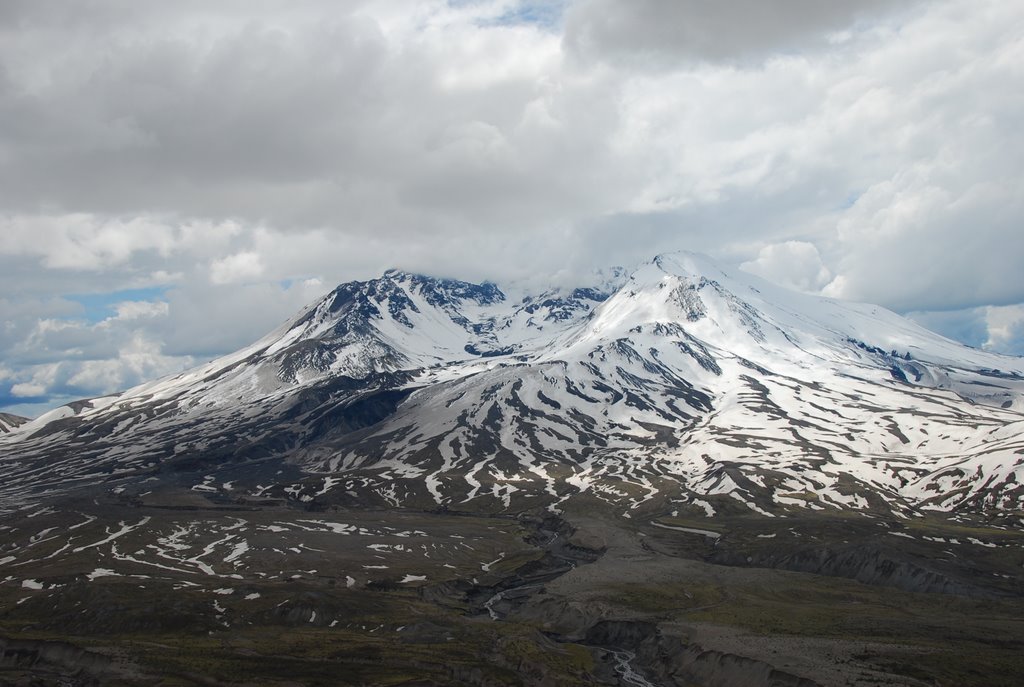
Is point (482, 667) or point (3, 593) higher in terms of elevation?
point (3, 593)

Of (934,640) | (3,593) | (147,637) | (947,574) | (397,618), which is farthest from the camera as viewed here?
(947,574)

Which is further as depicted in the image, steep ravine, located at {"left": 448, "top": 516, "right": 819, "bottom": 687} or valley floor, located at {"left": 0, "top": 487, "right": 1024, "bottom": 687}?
steep ravine, located at {"left": 448, "top": 516, "right": 819, "bottom": 687}

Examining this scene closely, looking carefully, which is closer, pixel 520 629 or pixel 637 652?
pixel 637 652

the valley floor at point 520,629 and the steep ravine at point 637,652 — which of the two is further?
the steep ravine at point 637,652

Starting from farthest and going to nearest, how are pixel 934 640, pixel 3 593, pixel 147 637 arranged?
pixel 3 593 < pixel 147 637 < pixel 934 640

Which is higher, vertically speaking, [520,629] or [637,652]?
[520,629]

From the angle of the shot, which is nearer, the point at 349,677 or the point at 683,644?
the point at 349,677

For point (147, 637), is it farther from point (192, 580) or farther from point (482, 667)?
point (482, 667)

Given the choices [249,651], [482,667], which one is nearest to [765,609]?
[482,667]

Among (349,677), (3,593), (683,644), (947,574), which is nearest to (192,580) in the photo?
(3,593)

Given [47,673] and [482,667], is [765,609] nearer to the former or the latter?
[482,667]
